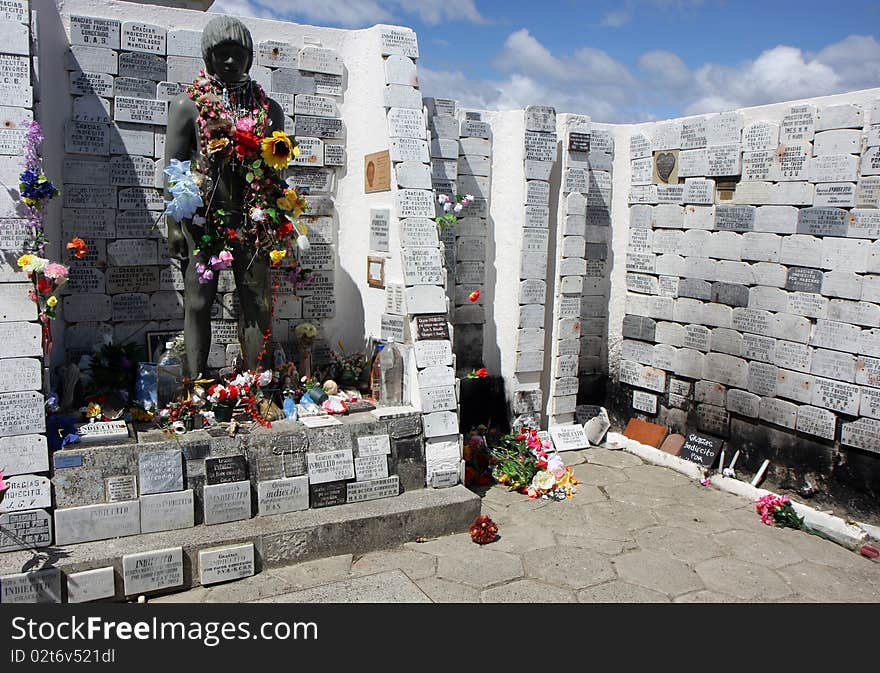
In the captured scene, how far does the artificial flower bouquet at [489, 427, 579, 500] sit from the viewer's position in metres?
5.75

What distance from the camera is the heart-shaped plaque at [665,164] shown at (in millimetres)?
6848

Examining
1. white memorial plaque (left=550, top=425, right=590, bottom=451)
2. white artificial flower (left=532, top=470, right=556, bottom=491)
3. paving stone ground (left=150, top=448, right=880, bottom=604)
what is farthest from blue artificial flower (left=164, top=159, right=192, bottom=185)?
white memorial plaque (left=550, top=425, right=590, bottom=451)

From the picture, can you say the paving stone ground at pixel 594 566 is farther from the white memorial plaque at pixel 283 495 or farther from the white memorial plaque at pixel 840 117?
the white memorial plaque at pixel 840 117

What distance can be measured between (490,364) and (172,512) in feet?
11.4

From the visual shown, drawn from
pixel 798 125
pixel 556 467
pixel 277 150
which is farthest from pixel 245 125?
pixel 798 125

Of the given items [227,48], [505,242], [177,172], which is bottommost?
[505,242]

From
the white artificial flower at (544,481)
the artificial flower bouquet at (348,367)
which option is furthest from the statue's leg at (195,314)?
the white artificial flower at (544,481)

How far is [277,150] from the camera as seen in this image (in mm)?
4852

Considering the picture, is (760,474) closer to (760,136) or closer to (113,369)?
(760,136)

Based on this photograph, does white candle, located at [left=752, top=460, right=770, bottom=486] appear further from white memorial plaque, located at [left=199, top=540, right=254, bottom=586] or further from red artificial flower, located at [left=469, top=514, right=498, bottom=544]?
white memorial plaque, located at [left=199, top=540, right=254, bottom=586]

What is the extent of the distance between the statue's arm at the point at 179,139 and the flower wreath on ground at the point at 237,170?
0.06 meters

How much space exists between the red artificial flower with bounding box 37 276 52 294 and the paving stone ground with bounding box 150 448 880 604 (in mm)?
1880

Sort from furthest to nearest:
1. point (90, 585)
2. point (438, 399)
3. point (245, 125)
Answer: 1. point (438, 399)
2. point (245, 125)
3. point (90, 585)

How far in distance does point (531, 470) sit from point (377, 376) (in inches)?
59.6
